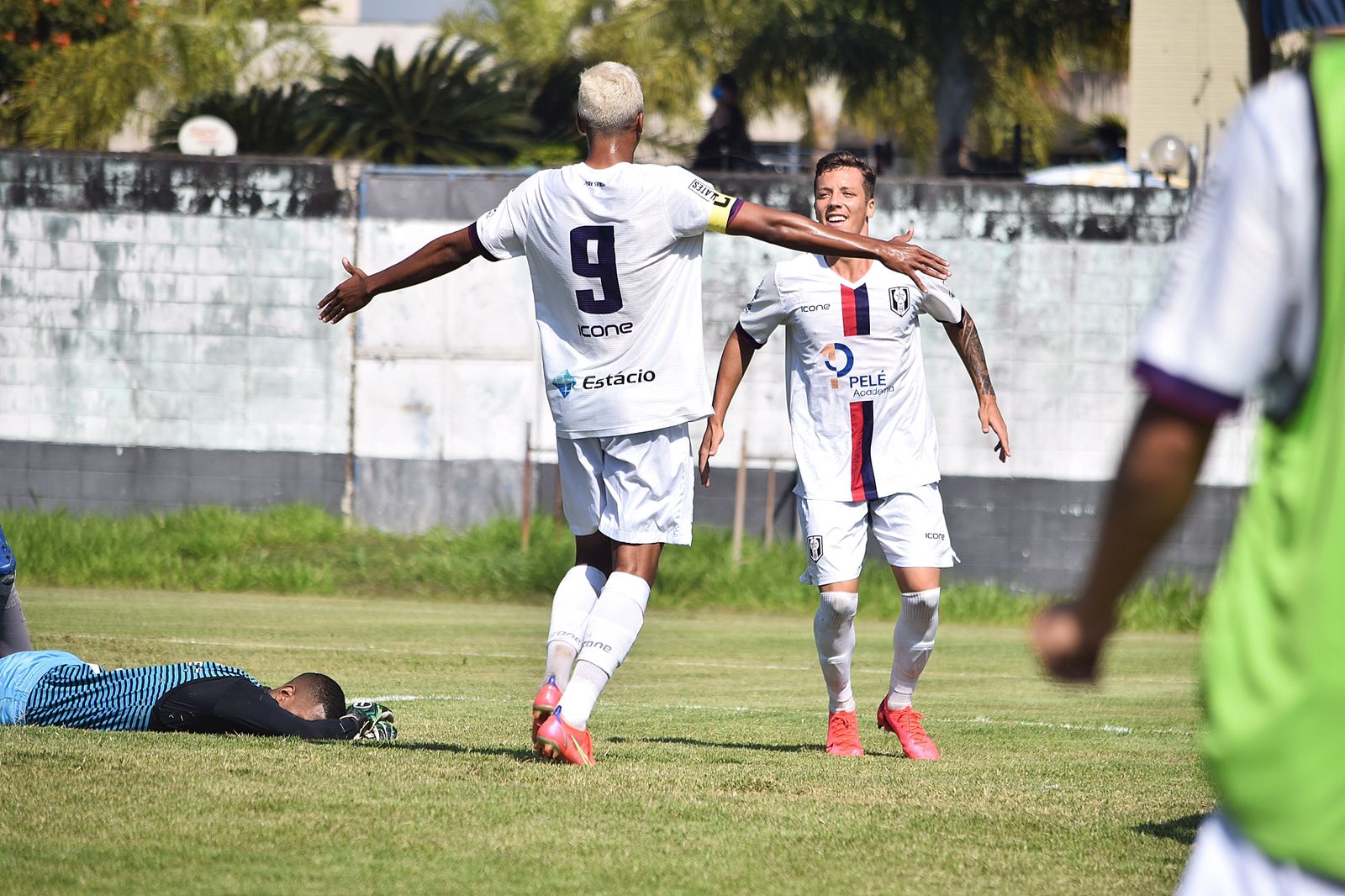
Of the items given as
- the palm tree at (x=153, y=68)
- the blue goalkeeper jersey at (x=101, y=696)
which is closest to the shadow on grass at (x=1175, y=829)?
the blue goalkeeper jersey at (x=101, y=696)

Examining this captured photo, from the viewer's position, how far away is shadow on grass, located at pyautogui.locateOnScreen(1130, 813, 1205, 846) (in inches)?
188

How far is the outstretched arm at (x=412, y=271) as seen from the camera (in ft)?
18.8

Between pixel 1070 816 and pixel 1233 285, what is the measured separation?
133 inches

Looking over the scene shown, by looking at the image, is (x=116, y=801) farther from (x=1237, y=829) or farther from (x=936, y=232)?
(x=936, y=232)

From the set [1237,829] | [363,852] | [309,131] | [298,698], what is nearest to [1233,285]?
[1237,829]

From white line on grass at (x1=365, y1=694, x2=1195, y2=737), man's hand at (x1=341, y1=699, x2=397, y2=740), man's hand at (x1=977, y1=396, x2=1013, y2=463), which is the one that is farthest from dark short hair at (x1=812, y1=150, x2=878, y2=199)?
man's hand at (x1=341, y1=699, x2=397, y2=740)

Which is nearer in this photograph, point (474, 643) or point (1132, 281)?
point (474, 643)

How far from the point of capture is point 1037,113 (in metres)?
34.6

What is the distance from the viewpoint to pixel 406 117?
2758 cm

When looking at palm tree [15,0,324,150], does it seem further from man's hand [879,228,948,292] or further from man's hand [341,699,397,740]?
man's hand [879,228,948,292]

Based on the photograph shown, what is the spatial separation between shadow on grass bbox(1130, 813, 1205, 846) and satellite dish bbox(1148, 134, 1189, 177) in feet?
47.2

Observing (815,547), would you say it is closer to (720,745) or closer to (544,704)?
(720,745)

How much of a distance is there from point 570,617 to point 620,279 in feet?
3.99

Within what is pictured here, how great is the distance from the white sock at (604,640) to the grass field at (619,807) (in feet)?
0.81
